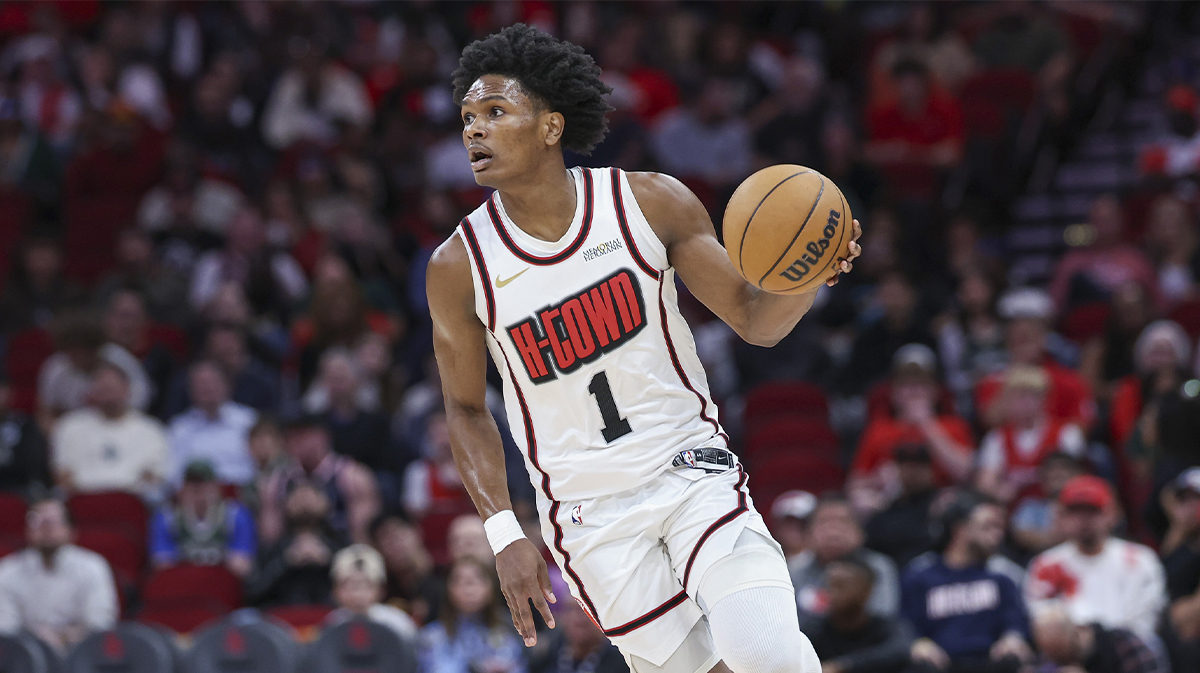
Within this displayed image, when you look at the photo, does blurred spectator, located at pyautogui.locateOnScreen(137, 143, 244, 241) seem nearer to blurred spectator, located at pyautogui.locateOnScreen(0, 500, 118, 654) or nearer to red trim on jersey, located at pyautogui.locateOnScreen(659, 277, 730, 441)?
blurred spectator, located at pyautogui.locateOnScreen(0, 500, 118, 654)

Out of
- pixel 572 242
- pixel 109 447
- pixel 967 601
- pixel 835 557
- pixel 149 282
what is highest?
pixel 572 242

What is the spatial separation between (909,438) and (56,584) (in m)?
5.51

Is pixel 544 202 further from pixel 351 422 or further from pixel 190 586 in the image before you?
pixel 351 422

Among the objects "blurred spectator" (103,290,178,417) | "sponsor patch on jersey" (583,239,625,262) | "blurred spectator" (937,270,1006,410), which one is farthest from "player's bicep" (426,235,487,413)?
"blurred spectator" (103,290,178,417)

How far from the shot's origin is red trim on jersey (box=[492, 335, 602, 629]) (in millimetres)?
4094

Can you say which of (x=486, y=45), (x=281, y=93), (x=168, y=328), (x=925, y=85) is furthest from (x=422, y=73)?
(x=486, y=45)

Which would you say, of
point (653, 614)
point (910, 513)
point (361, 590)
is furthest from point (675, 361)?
point (910, 513)

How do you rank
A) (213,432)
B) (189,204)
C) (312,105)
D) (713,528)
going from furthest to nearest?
(312,105), (189,204), (213,432), (713,528)

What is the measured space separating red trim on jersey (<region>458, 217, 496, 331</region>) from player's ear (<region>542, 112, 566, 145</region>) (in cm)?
35

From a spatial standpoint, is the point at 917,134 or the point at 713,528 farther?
the point at 917,134

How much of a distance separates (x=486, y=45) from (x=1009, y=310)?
7.03 m

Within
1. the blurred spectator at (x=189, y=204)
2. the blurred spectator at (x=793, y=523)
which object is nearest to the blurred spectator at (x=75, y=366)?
the blurred spectator at (x=189, y=204)

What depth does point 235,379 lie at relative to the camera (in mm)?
10922

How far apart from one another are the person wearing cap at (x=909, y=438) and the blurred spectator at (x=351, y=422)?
3361 millimetres
